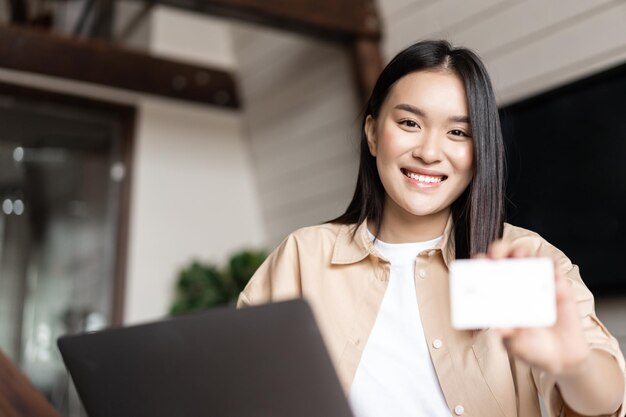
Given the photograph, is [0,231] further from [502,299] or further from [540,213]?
[502,299]

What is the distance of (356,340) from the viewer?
1.22m

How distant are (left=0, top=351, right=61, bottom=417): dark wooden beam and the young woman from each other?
389 mm

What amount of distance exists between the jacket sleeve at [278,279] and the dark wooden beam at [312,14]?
7.46 ft

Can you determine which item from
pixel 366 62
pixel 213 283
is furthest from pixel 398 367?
pixel 213 283

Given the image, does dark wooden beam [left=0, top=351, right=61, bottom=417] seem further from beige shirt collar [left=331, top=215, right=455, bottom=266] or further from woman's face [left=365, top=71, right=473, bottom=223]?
woman's face [left=365, top=71, right=473, bottom=223]

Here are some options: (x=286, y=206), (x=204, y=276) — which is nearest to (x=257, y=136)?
(x=286, y=206)

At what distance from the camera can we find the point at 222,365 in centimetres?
89

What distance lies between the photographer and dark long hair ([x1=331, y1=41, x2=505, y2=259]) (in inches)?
48.4

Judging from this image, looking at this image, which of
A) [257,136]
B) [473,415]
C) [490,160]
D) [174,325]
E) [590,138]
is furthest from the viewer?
[257,136]

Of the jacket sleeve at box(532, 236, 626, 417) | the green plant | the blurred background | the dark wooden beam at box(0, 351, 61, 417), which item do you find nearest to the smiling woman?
the jacket sleeve at box(532, 236, 626, 417)

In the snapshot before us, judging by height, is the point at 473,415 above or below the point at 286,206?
→ below

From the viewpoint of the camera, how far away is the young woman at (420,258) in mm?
1141

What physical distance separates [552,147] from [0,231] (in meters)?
2.86

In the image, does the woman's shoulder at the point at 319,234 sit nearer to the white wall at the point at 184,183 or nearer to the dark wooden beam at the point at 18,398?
the dark wooden beam at the point at 18,398
